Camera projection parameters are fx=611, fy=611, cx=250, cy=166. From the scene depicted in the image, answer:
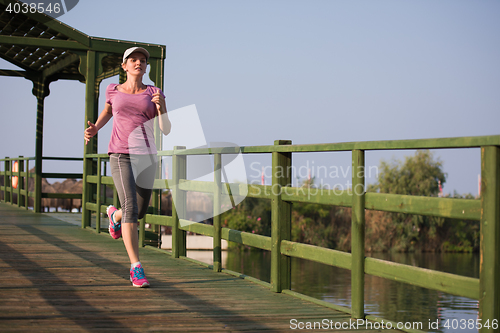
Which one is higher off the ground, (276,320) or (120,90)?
(120,90)

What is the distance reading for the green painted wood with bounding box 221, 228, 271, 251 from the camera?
4829mm

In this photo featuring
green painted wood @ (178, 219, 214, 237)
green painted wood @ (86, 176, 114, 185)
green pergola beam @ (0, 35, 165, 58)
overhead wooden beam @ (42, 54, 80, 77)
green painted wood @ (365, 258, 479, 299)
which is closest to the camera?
green painted wood @ (365, 258, 479, 299)

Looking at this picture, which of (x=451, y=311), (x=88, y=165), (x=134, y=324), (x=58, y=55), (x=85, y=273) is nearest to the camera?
(x=134, y=324)

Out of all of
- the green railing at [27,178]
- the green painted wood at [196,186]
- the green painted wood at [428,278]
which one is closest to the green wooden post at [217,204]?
the green painted wood at [196,186]

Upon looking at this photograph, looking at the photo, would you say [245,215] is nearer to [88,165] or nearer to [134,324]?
[88,165]

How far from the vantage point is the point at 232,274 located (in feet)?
18.0

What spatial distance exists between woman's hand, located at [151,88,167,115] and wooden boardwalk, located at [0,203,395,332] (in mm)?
1333

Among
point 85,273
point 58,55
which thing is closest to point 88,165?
point 58,55

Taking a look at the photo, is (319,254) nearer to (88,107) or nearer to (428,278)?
(428,278)

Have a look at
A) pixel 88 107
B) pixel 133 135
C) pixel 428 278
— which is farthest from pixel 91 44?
pixel 428 278

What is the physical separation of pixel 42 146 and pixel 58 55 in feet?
8.14

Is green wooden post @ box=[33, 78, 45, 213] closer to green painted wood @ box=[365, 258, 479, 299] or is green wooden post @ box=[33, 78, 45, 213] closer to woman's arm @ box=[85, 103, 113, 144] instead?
woman's arm @ box=[85, 103, 113, 144]

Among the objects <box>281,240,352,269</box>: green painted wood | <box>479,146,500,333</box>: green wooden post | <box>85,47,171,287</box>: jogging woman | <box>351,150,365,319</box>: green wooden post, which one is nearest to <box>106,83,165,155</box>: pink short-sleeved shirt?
<box>85,47,171,287</box>: jogging woman

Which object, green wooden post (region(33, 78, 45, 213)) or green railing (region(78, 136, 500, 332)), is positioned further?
green wooden post (region(33, 78, 45, 213))
